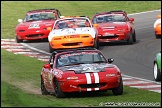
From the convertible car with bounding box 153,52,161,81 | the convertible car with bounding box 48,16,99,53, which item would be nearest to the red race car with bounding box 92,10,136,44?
the convertible car with bounding box 48,16,99,53

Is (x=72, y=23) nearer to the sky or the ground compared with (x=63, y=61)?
nearer to the ground

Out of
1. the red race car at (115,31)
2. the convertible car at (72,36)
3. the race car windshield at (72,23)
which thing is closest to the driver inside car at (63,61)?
the convertible car at (72,36)

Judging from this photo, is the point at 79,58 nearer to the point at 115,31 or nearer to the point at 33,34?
the point at 115,31

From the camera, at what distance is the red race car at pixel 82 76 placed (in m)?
16.2

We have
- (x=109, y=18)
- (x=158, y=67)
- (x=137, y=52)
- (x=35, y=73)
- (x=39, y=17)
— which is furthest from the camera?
(x=39, y=17)

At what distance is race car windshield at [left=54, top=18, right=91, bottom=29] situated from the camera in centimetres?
2862

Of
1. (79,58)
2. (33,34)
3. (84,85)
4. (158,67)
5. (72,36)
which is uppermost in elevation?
(79,58)

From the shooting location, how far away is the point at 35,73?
22344 millimetres

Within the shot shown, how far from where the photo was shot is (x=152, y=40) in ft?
101

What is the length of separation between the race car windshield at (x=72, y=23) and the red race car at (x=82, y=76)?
36.4ft

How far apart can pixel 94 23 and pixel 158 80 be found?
38.4 feet

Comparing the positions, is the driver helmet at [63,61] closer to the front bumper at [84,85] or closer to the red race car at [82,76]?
the red race car at [82,76]

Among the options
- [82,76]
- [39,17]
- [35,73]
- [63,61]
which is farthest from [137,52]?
[82,76]

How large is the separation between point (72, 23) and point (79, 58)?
1119 centimetres
